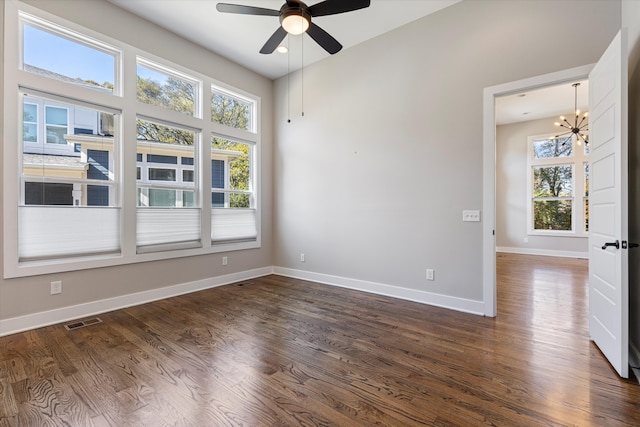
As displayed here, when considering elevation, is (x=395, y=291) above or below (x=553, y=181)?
below

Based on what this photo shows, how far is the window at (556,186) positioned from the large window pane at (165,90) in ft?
27.4

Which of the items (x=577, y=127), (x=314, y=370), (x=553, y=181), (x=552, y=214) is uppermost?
(x=577, y=127)

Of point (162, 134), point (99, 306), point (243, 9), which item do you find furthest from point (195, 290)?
point (243, 9)

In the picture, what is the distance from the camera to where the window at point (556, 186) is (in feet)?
23.2

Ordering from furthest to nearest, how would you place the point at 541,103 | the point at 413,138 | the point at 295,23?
1. the point at 541,103
2. the point at 413,138
3. the point at 295,23

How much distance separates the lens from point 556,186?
738cm

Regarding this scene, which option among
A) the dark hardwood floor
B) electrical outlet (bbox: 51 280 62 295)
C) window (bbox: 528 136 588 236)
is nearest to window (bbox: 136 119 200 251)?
electrical outlet (bbox: 51 280 62 295)

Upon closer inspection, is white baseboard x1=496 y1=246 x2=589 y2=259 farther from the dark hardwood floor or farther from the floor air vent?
the floor air vent

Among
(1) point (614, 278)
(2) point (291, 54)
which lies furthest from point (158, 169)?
(1) point (614, 278)

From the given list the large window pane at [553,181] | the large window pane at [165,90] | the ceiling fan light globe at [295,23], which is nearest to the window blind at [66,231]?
the large window pane at [165,90]

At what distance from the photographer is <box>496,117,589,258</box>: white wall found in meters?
7.43

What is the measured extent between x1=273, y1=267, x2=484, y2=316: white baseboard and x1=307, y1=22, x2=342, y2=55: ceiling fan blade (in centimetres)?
303

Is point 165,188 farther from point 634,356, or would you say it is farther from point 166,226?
point 634,356

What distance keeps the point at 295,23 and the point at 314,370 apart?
2.97m
